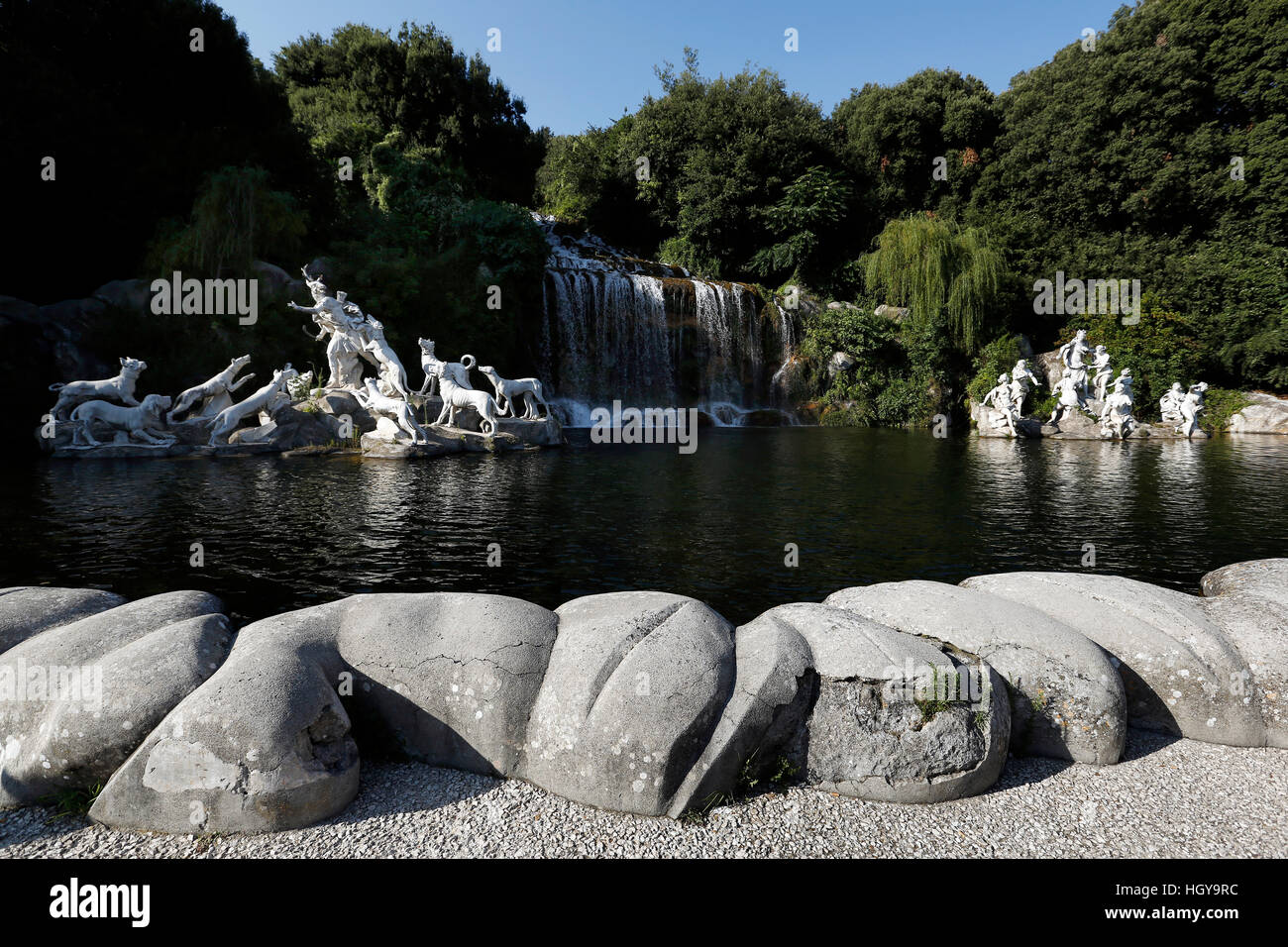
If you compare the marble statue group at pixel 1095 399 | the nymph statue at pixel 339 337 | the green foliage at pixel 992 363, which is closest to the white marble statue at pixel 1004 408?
the marble statue group at pixel 1095 399

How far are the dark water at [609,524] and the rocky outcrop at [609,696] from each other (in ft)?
7.10

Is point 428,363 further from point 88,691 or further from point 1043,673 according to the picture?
point 1043,673

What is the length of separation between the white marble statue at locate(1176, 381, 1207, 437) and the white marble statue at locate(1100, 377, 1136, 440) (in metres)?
1.70

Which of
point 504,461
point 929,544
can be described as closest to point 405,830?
point 929,544

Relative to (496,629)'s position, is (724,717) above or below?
below

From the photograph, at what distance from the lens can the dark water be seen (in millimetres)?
6535

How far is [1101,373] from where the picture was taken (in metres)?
25.0

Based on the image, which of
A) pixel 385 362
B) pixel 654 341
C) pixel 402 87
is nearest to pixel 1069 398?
pixel 654 341

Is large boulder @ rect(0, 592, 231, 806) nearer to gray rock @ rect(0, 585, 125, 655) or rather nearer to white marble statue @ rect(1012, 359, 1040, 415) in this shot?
gray rock @ rect(0, 585, 125, 655)

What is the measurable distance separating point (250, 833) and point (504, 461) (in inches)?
513

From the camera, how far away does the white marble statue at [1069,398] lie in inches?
979

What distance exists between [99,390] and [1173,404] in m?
35.2

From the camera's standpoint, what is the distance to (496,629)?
11.8ft
